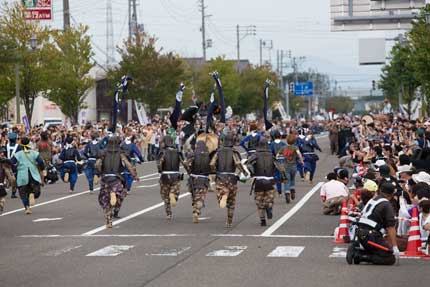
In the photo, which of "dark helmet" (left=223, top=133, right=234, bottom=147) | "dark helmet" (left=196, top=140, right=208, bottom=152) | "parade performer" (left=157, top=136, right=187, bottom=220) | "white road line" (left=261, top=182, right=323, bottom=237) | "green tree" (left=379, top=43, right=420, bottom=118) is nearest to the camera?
"white road line" (left=261, top=182, right=323, bottom=237)

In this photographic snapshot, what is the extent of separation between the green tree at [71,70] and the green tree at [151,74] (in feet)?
26.6

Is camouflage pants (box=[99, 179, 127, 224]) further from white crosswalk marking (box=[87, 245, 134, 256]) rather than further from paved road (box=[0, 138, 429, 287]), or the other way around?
white crosswalk marking (box=[87, 245, 134, 256])

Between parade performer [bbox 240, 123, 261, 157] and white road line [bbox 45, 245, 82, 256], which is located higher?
parade performer [bbox 240, 123, 261, 157]

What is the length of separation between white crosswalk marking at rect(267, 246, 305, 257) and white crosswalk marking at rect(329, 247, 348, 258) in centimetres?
53

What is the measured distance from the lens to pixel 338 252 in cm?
1709

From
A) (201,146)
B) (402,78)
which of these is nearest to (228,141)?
(201,146)

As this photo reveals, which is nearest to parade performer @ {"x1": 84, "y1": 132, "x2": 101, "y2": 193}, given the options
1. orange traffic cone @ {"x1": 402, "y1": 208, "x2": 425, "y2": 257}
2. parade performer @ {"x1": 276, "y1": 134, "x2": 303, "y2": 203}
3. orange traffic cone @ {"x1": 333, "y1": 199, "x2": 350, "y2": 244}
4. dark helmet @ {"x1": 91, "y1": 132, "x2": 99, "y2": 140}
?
dark helmet @ {"x1": 91, "y1": 132, "x2": 99, "y2": 140}

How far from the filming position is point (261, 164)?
21.8 meters

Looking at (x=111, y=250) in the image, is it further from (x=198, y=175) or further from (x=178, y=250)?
(x=198, y=175)

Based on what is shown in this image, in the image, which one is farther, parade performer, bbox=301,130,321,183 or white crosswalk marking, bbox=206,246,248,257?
parade performer, bbox=301,130,321,183

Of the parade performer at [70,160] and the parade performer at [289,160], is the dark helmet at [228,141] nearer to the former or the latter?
the parade performer at [289,160]

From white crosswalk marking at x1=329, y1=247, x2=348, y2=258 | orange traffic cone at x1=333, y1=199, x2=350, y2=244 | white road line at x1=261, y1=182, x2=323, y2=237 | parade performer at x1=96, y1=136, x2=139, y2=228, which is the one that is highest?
parade performer at x1=96, y1=136, x2=139, y2=228

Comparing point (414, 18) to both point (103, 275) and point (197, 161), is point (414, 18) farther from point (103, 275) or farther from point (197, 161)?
point (103, 275)

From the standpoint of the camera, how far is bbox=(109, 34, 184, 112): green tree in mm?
73812
